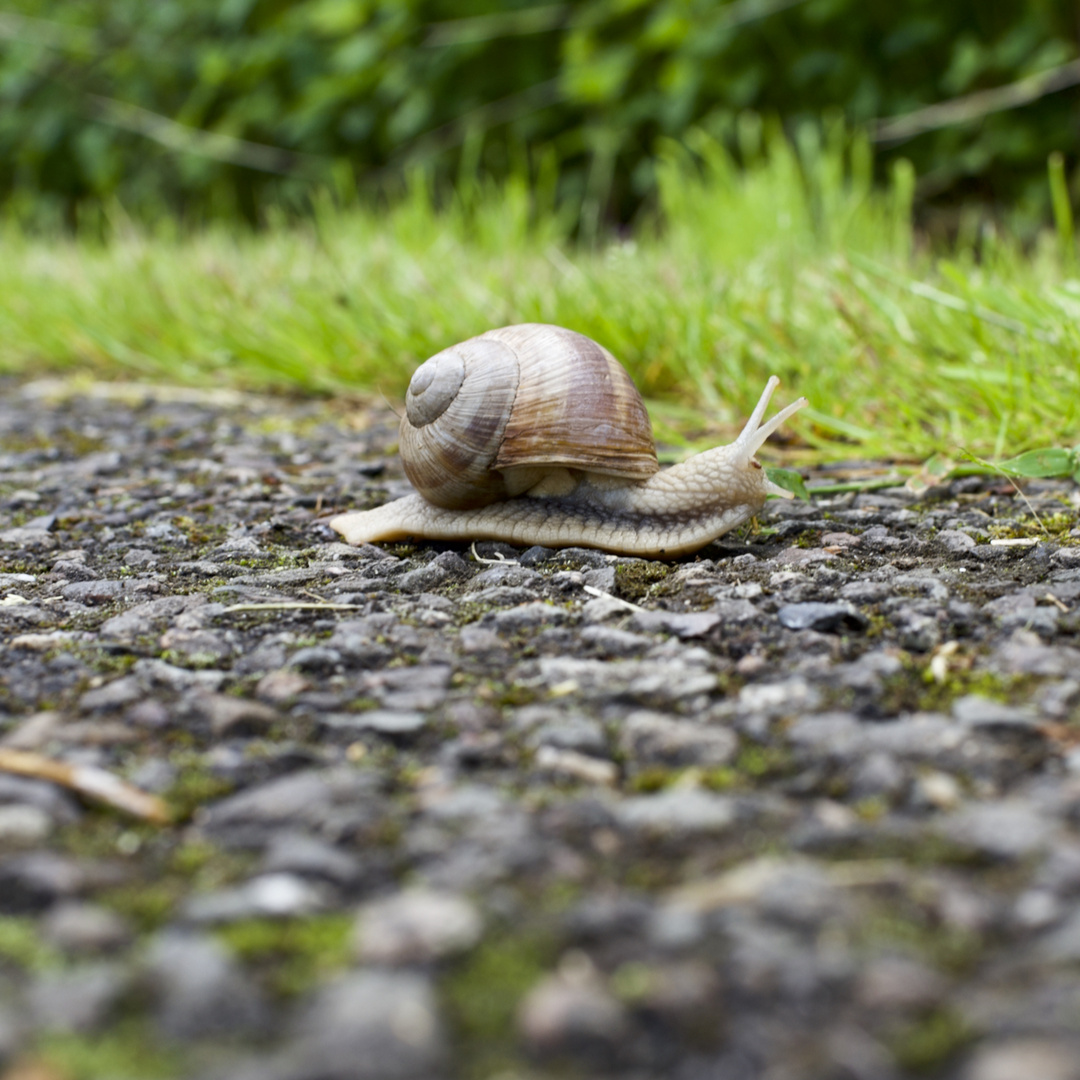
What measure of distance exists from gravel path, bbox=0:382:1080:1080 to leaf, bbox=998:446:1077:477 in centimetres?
18

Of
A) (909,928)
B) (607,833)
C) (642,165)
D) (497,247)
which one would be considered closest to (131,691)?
(607,833)

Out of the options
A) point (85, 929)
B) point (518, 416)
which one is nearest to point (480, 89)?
point (518, 416)

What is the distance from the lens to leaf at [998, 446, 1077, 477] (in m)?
2.27

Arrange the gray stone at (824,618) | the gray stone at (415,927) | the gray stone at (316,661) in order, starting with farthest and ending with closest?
the gray stone at (824,618), the gray stone at (316,661), the gray stone at (415,927)

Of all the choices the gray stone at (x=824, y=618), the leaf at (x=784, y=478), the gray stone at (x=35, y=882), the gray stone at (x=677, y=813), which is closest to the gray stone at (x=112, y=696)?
the gray stone at (x=35, y=882)

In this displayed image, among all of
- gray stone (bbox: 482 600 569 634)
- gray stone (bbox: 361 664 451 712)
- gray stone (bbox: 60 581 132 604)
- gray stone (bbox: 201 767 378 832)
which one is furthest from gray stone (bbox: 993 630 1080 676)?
gray stone (bbox: 60 581 132 604)

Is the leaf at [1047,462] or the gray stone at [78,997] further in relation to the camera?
the leaf at [1047,462]

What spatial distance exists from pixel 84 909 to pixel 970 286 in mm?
2569

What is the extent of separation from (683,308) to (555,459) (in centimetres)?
128

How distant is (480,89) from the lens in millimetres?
7281

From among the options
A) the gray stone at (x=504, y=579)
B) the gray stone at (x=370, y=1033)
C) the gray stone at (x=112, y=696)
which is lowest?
the gray stone at (x=504, y=579)

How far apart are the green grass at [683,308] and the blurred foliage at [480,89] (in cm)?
55

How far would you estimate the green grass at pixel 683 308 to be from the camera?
2.78 meters

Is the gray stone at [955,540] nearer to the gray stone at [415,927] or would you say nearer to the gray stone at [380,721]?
the gray stone at [380,721]
